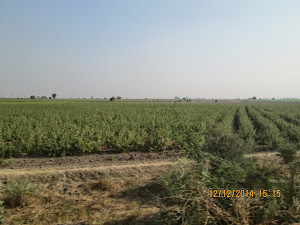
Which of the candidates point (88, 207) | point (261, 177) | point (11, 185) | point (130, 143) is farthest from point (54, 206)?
point (130, 143)

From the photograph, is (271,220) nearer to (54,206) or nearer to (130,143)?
(54,206)

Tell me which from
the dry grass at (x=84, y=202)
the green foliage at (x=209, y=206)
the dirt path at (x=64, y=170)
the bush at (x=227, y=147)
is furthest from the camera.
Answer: the dirt path at (x=64, y=170)

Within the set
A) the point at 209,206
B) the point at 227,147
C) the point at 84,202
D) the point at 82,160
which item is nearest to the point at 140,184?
the point at 84,202

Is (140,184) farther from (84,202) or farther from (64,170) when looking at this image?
(64,170)

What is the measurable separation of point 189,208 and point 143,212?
1430mm

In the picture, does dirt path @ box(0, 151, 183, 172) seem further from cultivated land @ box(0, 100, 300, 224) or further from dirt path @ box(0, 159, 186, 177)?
dirt path @ box(0, 159, 186, 177)

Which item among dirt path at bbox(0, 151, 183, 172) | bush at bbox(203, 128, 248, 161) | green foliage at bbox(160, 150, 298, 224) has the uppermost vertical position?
bush at bbox(203, 128, 248, 161)

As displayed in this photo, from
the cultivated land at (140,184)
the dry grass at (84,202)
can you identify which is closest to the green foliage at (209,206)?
the cultivated land at (140,184)

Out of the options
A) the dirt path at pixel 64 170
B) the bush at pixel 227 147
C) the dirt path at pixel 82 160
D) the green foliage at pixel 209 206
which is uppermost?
the bush at pixel 227 147

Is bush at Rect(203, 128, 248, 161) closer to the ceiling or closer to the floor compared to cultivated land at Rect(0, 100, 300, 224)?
closer to the ceiling

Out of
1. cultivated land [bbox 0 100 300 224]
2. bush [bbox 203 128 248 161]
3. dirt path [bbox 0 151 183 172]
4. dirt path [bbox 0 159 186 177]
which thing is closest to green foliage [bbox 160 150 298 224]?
cultivated land [bbox 0 100 300 224]

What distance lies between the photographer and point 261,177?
13.0 feet

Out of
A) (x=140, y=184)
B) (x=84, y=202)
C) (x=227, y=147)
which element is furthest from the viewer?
(x=227, y=147)

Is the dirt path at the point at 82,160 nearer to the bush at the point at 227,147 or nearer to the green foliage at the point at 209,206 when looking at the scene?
the bush at the point at 227,147
